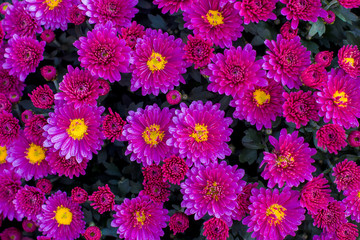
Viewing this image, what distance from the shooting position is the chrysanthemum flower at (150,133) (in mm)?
1681

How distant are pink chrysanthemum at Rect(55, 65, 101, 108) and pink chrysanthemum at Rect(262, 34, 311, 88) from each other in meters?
0.86

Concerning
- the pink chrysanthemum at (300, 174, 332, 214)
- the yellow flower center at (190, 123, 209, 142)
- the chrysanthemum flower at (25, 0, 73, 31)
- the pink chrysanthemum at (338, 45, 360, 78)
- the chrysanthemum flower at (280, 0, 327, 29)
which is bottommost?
the pink chrysanthemum at (300, 174, 332, 214)

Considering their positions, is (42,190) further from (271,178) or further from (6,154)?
(271,178)

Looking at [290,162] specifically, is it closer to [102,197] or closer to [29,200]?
[102,197]

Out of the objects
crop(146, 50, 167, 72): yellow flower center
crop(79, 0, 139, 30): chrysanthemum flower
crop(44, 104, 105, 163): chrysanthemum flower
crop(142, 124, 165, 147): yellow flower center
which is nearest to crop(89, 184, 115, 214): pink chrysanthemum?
crop(44, 104, 105, 163): chrysanthemum flower

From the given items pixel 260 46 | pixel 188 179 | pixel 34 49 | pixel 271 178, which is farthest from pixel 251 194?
pixel 34 49

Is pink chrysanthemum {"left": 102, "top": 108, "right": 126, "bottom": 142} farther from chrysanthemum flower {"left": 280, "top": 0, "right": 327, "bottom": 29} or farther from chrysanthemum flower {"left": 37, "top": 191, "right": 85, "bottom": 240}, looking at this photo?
chrysanthemum flower {"left": 280, "top": 0, "right": 327, "bottom": 29}

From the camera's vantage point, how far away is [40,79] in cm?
212

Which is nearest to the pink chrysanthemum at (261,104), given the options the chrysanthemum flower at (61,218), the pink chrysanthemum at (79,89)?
the pink chrysanthemum at (79,89)

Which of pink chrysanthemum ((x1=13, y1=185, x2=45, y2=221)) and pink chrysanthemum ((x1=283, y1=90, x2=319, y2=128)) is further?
pink chrysanthemum ((x1=13, y1=185, x2=45, y2=221))

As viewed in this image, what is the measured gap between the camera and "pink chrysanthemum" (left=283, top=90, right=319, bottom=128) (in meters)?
1.55

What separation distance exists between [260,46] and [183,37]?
0.48 m

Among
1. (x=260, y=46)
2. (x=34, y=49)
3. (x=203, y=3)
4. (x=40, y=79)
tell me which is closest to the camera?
(x=203, y=3)

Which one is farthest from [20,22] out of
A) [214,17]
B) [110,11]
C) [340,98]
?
[340,98]
